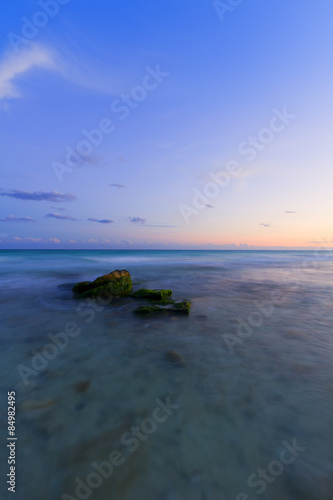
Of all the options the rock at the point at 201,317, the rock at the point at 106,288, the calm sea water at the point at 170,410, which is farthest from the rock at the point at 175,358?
the rock at the point at 106,288

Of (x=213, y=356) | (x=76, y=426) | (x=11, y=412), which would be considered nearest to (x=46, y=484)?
(x=76, y=426)

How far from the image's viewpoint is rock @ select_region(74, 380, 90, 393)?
3.63 meters

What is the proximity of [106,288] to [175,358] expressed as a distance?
5.76m

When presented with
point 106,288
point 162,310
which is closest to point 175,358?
point 162,310

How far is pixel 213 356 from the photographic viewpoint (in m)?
4.75

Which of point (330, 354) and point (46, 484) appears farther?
point (330, 354)

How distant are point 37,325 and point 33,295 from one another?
4.77 meters

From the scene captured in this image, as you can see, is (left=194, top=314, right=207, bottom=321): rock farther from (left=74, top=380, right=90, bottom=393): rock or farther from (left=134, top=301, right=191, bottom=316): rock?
(left=74, top=380, right=90, bottom=393): rock

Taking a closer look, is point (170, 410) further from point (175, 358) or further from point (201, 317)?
point (201, 317)

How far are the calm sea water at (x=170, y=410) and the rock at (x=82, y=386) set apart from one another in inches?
1.1

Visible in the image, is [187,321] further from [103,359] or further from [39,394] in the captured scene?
[39,394]

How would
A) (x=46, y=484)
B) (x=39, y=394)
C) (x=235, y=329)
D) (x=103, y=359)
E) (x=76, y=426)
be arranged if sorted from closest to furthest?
(x=46, y=484) < (x=76, y=426) < (x=39, y=394) < (x=103, y=359) < (x=235, y=329)

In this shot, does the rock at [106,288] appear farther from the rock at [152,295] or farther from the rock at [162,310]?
the rock at [162,310]

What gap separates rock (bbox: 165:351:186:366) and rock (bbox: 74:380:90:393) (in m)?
1.60
